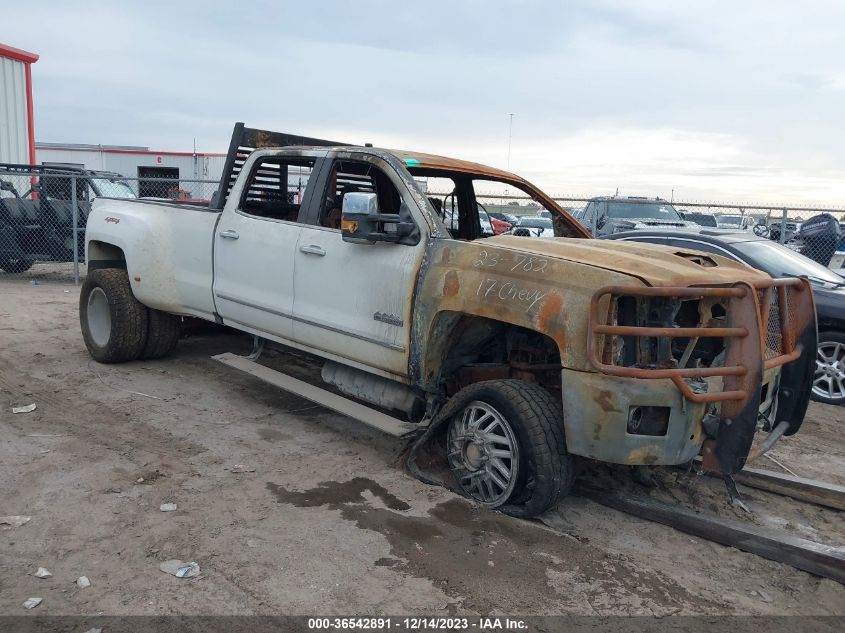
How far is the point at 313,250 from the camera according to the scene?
498cm

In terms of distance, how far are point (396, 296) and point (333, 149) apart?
4.30ft

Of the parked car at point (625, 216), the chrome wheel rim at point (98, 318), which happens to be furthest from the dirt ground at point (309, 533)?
the parked car at point (625, 216)

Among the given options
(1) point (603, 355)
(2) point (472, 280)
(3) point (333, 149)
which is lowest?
(1) point (603, 355)

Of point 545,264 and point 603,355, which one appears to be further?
point 545,264

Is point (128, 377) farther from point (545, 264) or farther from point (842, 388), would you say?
point (842, 388)

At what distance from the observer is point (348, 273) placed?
4.76m

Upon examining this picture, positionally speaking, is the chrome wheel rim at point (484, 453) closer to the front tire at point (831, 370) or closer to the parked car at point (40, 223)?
the front tire at point (831, 370)

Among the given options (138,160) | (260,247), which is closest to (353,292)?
(260,247)

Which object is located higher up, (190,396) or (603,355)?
(603,355)

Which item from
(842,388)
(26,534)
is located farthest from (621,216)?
(26,534)

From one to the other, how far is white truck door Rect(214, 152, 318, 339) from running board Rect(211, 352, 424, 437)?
281mm

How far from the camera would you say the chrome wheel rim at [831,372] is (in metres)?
6.81

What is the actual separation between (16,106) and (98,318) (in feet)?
50.1

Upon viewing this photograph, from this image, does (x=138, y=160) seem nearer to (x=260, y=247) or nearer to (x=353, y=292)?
(x=260, y=247)
